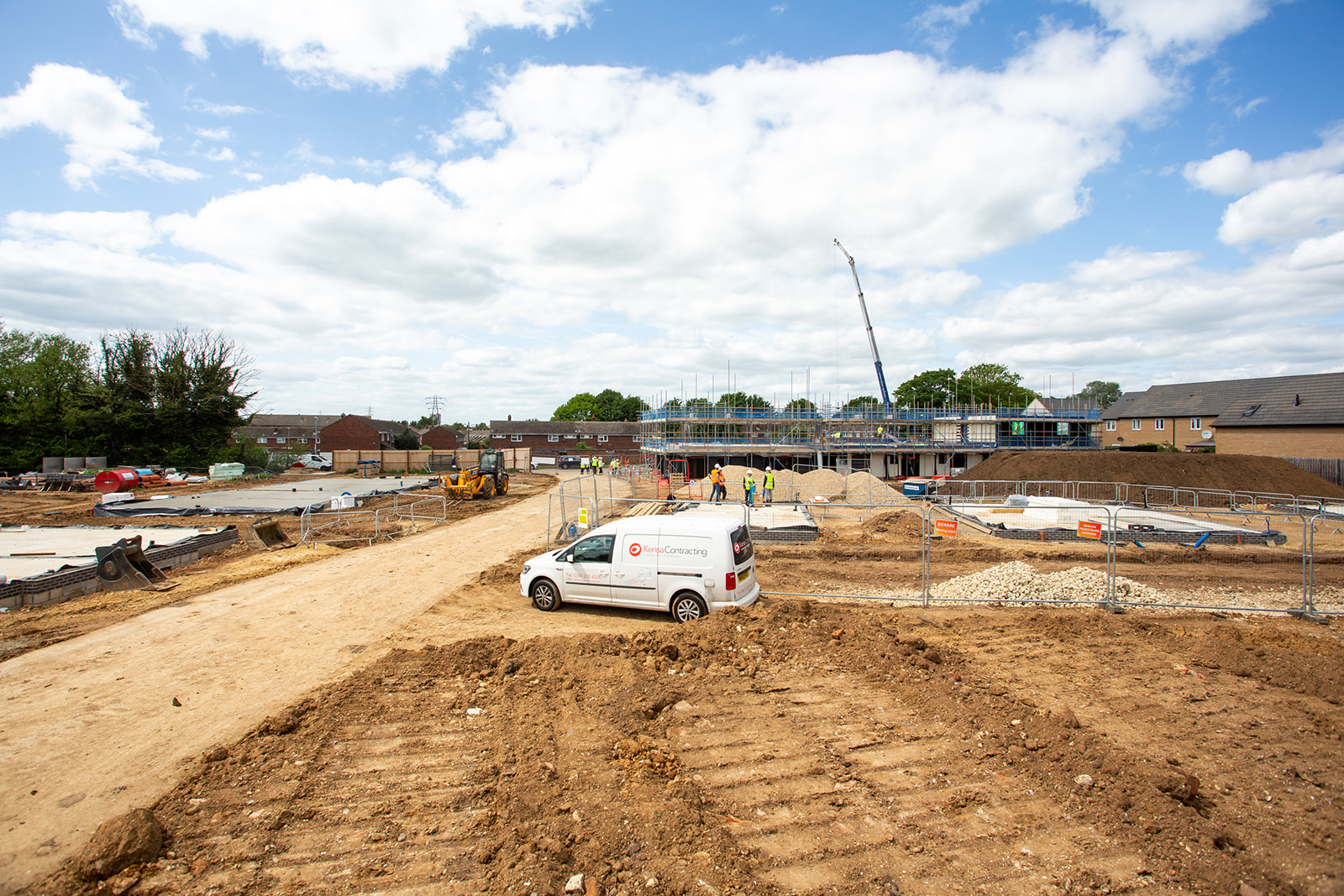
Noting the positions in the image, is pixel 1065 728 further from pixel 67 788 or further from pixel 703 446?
pixel 703 446

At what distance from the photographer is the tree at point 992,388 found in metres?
81.5

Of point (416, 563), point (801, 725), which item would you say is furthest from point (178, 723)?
point (416, 563)

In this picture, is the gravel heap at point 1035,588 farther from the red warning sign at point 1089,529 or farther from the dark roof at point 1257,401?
the dark roof at point 1257,401

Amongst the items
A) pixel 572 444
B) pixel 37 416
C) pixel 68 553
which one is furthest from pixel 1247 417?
pixel 37 416

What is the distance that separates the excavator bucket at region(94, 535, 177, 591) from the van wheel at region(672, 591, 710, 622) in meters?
11.1

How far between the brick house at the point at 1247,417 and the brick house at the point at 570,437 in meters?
56.8

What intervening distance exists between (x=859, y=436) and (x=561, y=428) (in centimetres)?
4929

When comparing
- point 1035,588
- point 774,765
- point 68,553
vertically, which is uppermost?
Result: point 68,553

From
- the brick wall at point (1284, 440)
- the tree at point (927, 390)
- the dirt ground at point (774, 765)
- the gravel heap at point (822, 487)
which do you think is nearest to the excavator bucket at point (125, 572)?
the dirt ground at point (774, 765)

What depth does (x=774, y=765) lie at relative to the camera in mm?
5340

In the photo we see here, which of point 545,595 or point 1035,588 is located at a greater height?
point 545,595

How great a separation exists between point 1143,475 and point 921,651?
34570mm

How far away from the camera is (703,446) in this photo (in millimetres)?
46875

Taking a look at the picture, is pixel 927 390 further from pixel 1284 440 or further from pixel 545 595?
pixel 545 595
